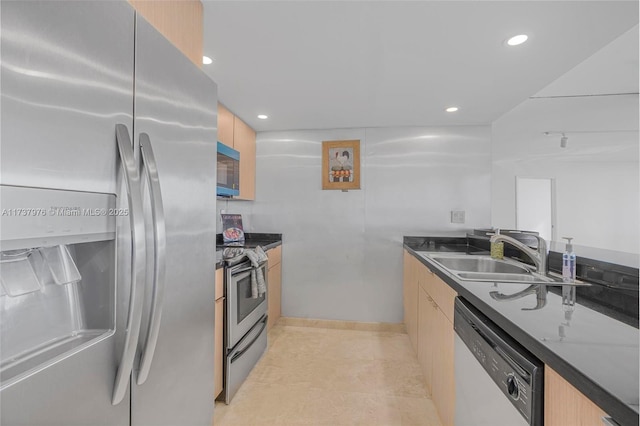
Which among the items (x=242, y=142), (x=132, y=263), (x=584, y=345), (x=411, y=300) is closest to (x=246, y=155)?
(x=242, y=142)

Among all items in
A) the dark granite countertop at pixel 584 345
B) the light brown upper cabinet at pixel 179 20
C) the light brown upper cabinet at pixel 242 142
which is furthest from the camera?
the light brown upper cabinet at pixel 242 142

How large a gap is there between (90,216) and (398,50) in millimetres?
1739

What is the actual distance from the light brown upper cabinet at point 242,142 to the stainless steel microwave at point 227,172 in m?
0.11

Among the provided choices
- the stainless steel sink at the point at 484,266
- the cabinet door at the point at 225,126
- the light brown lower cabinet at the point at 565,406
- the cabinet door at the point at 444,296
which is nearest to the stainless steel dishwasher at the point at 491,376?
the light brown lower cabinet at the point at 565,406

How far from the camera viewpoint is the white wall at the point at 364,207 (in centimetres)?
323

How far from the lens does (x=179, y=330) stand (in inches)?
38.9

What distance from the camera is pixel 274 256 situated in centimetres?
313

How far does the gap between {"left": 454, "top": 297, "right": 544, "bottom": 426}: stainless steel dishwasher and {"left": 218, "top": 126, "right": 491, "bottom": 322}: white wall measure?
6.46 feet

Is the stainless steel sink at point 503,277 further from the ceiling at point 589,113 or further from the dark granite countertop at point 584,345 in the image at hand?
the ceiling at point 589,113

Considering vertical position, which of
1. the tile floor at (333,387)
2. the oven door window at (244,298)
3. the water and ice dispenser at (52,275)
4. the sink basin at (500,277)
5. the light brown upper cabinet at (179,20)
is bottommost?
the tile floor at (333,387)

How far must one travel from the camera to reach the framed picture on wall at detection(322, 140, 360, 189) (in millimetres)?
3318

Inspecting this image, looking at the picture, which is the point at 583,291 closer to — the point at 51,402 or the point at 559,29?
the point at 559,29

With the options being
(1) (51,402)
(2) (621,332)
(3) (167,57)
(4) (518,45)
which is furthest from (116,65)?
(4) (518,45)

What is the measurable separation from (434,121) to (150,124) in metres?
2.91
